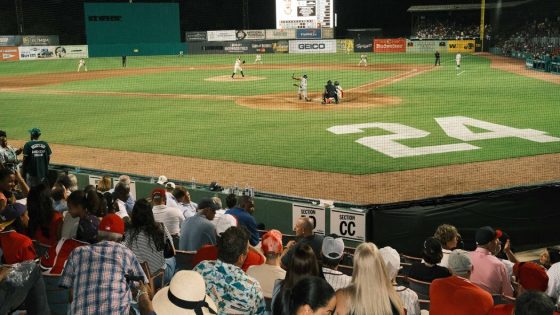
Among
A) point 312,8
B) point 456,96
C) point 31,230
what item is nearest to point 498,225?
point 31,230

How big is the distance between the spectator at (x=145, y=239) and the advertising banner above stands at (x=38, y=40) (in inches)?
2386

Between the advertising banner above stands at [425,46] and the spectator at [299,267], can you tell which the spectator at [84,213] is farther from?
the advertising banner above stands at [425,46]

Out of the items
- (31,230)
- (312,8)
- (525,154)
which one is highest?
(312,8)

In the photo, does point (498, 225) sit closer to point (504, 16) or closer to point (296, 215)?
point (296, 215)

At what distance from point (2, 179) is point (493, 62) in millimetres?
44169

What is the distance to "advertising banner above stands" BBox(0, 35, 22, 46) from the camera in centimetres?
5891

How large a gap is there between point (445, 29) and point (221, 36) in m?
26.1

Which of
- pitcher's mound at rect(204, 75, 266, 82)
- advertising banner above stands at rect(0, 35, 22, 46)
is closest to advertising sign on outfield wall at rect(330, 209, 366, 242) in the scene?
pitcher's mound at rect(204, 75, 266, 82)

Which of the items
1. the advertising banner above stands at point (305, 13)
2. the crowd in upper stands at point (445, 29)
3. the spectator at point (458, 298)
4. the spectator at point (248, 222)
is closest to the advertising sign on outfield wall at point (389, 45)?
the crowd in upper stands at point (445, 29)

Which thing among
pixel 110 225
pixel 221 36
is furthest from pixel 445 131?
pixel 221 36

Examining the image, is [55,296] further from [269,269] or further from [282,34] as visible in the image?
[282,34]

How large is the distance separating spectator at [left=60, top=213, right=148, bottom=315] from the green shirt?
306 inches

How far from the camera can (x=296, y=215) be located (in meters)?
9.80

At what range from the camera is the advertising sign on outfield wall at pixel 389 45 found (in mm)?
63938
